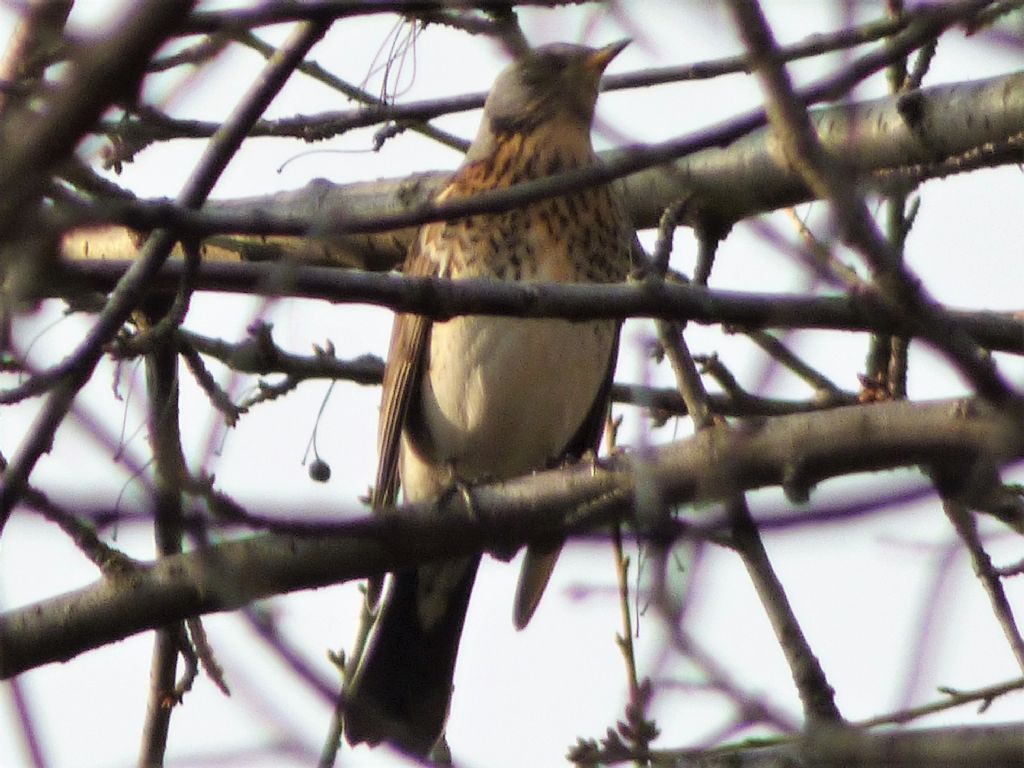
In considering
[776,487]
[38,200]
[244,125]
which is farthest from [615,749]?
[38,200]

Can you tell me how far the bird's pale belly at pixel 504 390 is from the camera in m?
5.86

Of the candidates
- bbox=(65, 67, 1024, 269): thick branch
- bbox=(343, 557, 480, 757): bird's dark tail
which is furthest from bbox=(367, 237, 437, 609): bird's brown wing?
bbox=(343, 557, 480, 757): bird's dark tail

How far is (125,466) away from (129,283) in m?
1.05

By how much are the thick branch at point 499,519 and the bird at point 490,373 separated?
1907 mm

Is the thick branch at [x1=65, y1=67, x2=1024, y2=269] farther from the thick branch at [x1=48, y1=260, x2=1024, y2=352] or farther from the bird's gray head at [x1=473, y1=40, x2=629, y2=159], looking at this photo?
the bird's gray head at [x1=473, y1=40, x2=629, y2=159]

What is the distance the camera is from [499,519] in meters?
3.81

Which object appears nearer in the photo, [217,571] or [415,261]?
[217,571]

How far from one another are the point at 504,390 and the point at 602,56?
1234mm

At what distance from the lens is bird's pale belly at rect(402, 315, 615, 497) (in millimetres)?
5859

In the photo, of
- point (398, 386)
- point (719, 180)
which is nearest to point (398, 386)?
point (398, 386)

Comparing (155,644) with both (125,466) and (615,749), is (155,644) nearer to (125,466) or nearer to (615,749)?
(615,749)

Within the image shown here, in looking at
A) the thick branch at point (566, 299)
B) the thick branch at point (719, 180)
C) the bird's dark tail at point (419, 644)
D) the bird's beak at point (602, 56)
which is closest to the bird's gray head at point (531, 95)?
the bird's beak at point (602, 56)

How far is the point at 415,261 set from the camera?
5945 mm

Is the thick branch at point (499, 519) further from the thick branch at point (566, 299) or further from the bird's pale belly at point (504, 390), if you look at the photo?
the bird's pale belly at point (504, 390)
